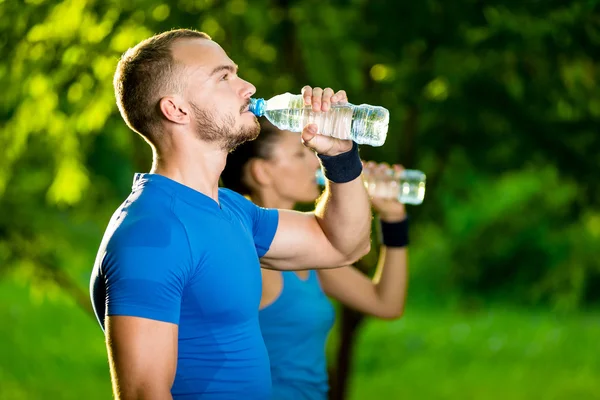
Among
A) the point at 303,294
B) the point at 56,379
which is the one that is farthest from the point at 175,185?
the point at 56,379

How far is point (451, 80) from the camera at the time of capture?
484cm

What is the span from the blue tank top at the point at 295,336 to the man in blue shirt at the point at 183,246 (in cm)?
80

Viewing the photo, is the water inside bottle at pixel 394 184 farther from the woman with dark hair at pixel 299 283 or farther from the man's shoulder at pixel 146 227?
the man's shoulder at pixel 146 227

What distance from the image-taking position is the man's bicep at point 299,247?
2811mm

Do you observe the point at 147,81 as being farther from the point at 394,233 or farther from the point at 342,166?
the point at 394,233

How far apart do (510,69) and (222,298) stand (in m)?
3.17

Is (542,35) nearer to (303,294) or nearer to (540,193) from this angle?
(303,294)

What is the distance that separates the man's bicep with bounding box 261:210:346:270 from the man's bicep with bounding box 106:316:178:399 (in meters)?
0.76

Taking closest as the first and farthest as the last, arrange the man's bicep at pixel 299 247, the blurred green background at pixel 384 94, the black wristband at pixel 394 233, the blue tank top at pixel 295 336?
the man's bicep at pixel 299 247, the blue tank top at pixel 295 336, the black wristband at pixel 394 233, the blurred green background at pixel 384 94

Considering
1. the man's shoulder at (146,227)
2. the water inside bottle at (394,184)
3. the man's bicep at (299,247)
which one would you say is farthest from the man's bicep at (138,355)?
the water inside bottle at (394,184)

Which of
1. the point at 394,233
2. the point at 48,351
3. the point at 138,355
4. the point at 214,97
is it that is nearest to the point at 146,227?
the point at 138,355

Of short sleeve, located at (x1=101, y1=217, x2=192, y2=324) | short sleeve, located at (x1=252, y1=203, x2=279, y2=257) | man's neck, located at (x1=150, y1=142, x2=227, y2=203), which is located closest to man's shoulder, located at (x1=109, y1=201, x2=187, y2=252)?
short sleeve, located at (x1=101, y1=217, x2=192, y2=324)

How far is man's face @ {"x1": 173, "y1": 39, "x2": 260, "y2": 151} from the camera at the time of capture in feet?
7.81

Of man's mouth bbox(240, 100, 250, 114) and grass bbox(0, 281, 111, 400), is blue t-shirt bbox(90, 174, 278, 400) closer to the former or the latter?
man's mouth bbox(240, 100, 250, 114)
